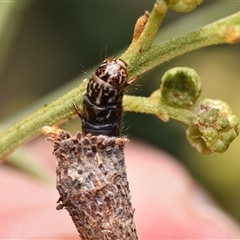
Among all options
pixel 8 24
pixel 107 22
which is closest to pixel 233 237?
pixel 8 24

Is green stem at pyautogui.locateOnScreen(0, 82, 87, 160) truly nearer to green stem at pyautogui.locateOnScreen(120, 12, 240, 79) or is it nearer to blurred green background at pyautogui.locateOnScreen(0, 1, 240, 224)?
green stem at pyautogui.locateOnScreen(120, 12, 240, 79)

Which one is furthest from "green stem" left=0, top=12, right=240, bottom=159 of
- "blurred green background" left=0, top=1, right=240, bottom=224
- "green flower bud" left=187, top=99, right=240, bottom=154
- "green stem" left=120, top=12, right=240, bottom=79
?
"blurred green background" left=0, top=1, right=240, bottom=224

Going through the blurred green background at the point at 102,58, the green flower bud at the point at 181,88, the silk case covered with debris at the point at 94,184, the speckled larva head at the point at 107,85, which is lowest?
the silk case covered with debris at the point at 94,184

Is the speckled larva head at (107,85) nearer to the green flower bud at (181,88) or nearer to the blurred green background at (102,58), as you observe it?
the green flower bud at (181,88)

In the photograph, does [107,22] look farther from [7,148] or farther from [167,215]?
[7,148]

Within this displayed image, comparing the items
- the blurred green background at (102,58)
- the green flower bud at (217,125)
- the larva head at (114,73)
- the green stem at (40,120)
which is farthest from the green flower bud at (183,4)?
the blurred green background at (102,58)

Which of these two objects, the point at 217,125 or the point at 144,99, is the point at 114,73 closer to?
the point at 144,99

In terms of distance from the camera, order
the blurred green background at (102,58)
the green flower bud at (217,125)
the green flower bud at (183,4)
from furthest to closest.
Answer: the blurred green background at (102,58), the green flower bud at (217,125), the green flower bud at (183,4)
